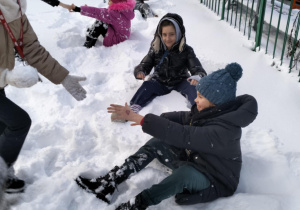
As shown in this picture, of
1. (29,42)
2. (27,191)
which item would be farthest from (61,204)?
(29,42)

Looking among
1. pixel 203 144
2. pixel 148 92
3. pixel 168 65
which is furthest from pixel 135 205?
pixel 168 65

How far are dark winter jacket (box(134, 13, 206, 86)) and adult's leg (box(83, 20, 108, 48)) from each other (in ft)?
4.98

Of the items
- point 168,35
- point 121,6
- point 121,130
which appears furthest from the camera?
point 121,6

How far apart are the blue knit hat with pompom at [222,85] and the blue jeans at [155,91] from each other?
1.00 metres

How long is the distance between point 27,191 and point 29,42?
0.98 m

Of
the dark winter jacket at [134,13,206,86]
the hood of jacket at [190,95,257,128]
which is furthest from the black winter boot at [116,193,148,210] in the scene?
the dark winter jacket at [134,13,206,86]

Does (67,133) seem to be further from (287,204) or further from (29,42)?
(287,204)

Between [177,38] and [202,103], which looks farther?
[177,38]

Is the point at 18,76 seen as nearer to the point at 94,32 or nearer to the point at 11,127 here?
the point at 11,127

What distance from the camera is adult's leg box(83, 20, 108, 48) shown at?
432 cm

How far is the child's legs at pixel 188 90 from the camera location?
2855mm

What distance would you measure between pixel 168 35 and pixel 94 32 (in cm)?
177

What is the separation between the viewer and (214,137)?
1.71m

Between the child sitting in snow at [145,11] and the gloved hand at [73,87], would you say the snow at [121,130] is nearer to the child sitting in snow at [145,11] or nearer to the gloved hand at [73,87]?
the gloved hand at [73,87]
